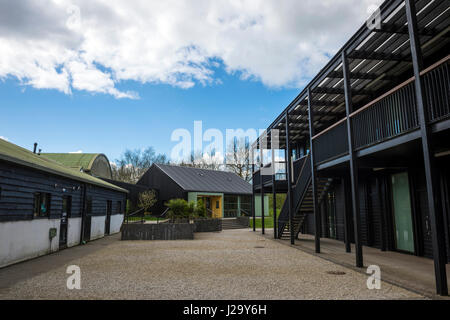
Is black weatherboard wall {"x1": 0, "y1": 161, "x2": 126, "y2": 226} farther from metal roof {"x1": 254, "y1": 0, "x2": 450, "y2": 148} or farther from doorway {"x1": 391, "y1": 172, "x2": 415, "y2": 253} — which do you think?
doorway {"x1": 391, "y1": 172, "x2": 415, "y2": 253}

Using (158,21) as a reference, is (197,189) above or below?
below

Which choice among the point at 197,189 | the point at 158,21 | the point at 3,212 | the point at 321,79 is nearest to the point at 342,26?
the point at 321,79

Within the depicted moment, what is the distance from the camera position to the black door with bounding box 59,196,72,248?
10780 millimetres

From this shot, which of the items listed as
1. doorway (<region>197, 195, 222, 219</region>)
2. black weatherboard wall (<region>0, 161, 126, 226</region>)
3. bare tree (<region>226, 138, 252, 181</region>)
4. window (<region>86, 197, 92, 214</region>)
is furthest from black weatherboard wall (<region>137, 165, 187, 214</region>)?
black weatherboard wall (<region>0, 161, 126, 226</region>)

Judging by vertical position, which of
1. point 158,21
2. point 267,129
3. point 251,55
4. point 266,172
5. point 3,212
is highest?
point 251,55

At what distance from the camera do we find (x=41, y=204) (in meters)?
9.30

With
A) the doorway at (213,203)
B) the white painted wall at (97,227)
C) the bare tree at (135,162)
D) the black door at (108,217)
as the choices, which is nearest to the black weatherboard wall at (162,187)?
the doorway at (213,203)

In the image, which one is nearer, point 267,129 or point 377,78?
point 377,78

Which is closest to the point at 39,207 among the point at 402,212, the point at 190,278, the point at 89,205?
the point at 89,205

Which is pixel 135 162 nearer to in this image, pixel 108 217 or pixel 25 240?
pixel 108 217

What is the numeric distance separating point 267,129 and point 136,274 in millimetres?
10444

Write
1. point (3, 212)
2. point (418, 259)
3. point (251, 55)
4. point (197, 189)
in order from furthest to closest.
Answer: point (197, 189), point (251, 55), point (418, 259), point (3, 212)

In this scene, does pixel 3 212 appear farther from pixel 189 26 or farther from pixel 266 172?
pixel 266 172
